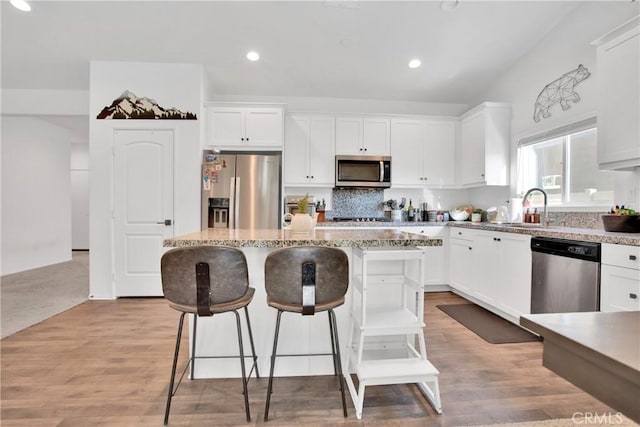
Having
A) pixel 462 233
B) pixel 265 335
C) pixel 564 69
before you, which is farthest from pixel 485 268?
pixel 265 335

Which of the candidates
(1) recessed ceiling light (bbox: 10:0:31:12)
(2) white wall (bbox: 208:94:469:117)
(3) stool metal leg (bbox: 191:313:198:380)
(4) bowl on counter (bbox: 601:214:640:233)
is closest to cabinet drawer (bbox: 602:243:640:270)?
(4) bowl on counter (bbox: 601:214:640:233)

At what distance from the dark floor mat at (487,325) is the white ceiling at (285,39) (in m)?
2.98

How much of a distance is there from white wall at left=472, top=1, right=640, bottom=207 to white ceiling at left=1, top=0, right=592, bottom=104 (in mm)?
154

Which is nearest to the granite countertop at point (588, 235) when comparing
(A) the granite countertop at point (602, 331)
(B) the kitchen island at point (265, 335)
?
(B) the kitchen island at point (265, 335)

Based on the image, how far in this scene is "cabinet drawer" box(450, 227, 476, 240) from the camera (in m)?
3.59

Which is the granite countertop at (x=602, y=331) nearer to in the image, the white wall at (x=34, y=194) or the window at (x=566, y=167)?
the window at (x=566, y=167)

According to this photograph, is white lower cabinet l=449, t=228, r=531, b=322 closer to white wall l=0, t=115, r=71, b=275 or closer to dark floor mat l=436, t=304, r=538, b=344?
dark floor mat l=436, t=304, r=538, b=344

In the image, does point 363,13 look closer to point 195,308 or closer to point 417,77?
point 417,77

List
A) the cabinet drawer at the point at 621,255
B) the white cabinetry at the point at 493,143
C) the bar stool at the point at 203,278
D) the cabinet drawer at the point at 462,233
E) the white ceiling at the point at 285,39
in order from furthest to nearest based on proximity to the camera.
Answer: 1. the white cabinetry at the point at 493,143
2. the cabinet drawer at the point at 462,233
3. the white ceiling at the point at 285,39
4. the cabinet drawer at the point at 621,255
5. the bar stool at the point at 203,278

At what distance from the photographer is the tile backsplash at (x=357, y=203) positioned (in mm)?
4590

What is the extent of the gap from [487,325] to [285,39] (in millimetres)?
3689

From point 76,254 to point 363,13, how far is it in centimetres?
759

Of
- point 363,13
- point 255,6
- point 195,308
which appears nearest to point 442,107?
point 363,13

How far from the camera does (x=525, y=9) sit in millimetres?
3174
